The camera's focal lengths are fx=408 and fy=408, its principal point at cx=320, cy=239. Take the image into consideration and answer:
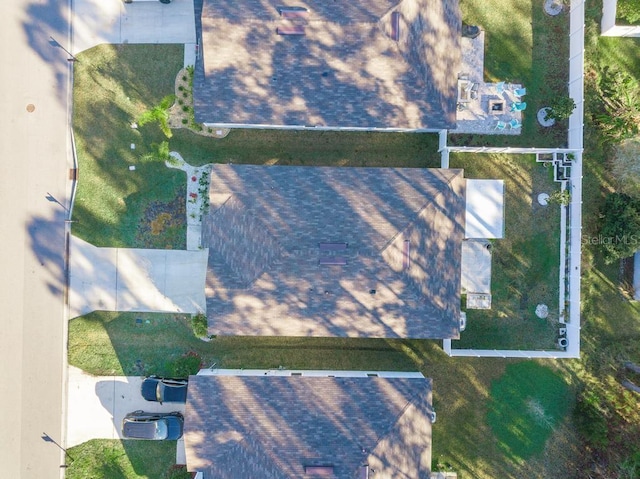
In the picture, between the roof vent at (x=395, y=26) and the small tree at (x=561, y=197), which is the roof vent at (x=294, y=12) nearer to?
the roof vent at (x=395, y=26)

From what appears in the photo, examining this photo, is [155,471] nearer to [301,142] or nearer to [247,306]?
[247,306]

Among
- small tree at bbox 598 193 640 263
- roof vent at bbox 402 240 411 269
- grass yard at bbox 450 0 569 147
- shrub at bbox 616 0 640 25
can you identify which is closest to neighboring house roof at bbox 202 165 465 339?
roof vent at bbox 402 240 411 269

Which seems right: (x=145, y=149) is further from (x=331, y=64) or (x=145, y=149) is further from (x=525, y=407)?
(x=525, y=407)

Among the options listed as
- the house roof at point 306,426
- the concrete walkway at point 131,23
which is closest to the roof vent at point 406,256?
the house roof at point 306,426

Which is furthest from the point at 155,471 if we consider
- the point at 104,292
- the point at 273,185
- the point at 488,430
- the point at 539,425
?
the point at 539,425

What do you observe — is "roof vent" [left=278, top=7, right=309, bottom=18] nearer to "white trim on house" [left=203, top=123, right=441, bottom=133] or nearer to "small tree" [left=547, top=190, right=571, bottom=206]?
"white trim on house" [left=203, top=123, right=441, bottom=133]
